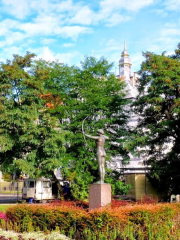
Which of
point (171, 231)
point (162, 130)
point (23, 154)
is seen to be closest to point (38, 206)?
point (171, 231)

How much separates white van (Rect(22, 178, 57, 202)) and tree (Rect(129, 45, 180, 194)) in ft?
34.7

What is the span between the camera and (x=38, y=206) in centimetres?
1203

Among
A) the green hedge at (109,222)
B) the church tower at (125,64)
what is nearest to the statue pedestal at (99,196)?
the green hedge at (109,222)

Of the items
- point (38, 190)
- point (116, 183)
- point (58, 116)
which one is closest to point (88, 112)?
point (58, 116)

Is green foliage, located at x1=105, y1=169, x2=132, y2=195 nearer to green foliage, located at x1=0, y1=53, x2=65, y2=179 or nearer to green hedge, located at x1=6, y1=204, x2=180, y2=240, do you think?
green foliage, located at x1=0, y1=53, x2=65, y2=179

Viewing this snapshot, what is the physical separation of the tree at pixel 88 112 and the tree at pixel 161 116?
2358 millimetres

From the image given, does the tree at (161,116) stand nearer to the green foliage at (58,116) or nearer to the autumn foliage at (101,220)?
the green foliage at (58,116)

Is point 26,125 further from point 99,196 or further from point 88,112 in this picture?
point 99,196

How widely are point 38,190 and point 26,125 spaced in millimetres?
8349

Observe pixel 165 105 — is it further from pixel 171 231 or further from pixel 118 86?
pixel 171 231

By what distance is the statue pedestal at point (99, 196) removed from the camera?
40.1 feet

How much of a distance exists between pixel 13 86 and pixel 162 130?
38.9 feet

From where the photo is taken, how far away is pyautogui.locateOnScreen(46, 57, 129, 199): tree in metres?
26.2

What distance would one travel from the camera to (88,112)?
87.9ft
